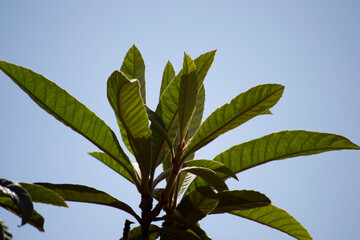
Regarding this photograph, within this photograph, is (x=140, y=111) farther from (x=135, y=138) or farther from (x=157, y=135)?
(x=157, y=135)

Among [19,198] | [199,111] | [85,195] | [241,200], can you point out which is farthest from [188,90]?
[19,198]

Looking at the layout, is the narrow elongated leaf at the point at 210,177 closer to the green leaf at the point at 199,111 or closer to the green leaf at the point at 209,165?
the green leaf at the point at 209,165

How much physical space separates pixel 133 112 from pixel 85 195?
451 millimetres

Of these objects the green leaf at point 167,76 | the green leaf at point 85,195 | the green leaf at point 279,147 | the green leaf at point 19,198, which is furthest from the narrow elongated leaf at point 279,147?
the green leaf at point 19,198

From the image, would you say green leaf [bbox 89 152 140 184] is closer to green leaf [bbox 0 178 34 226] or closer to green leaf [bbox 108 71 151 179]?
green leaf [bbox 108 71 151 179]

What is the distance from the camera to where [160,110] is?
2.22m

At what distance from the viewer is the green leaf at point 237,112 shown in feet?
6.59

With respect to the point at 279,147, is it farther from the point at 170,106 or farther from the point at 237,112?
the point at 170,106

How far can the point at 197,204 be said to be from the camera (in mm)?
2105

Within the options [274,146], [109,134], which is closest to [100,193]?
[109,134]

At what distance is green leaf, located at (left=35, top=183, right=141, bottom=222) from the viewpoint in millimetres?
2010

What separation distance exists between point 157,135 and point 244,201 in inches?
19.1

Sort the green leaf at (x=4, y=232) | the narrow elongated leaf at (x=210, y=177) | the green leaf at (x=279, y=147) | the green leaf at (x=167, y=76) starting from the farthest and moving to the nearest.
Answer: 1. the green leaf at (x=167, y=76)
2. the green leaf at (x=279, y=147)
3. the narrow elongated leaf at (x=210, y=177)
4. the green leaf at (x=4, y=232)

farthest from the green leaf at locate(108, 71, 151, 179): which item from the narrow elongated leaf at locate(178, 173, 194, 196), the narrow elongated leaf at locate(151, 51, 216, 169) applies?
the narrow elongated leaf at locate(178, 173, 194, 196)
